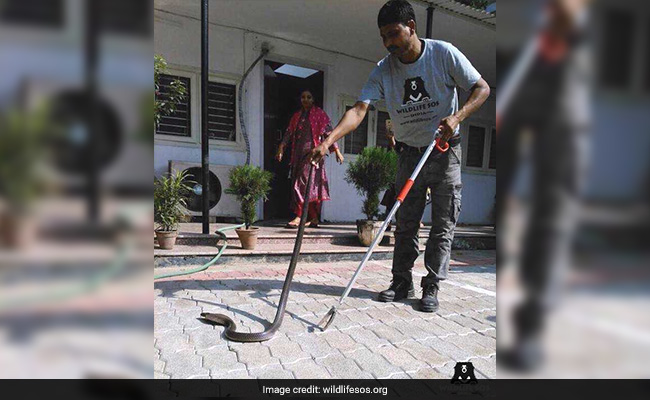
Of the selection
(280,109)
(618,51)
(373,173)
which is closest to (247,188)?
(373,173)

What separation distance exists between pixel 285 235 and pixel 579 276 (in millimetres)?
3988

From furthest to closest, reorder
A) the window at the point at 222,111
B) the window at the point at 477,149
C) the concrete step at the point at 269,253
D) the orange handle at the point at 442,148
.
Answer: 1. the window at the point at 477,149
2. the window at the point at 222,111
3. the concrete step at the point at 269,253
4. the orange handle at the point at 442,148

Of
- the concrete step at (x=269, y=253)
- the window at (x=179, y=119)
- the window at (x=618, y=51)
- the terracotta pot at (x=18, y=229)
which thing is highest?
the window at (x=179, y=119)

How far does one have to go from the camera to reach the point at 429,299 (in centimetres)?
242

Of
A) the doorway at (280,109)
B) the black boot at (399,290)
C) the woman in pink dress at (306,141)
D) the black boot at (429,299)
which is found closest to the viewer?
the black boot at (429,299)

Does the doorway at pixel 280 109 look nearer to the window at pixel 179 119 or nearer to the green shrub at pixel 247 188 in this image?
the window at pixel 179 119

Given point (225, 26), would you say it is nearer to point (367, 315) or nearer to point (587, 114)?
point (367, 315)

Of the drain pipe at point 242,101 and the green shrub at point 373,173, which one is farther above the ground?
the drain pipe at point 242,101

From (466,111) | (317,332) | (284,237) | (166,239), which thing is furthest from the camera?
(284,237)

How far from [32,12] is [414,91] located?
2.22 m

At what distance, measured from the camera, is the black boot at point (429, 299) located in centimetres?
238

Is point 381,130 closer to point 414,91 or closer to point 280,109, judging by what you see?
point 280,109

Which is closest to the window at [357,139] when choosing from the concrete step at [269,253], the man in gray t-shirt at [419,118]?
the concrete step at [269,253]

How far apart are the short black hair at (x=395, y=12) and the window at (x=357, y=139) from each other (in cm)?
407
